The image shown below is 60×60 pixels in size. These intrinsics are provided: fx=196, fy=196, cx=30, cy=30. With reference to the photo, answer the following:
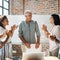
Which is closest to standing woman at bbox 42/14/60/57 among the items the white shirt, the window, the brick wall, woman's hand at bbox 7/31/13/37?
the white shirt

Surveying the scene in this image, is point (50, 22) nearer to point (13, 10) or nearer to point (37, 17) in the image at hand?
point (37, 17)

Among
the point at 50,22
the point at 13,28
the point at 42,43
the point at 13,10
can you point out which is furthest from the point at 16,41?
the point at 13,10

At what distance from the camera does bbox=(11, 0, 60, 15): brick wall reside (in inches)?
251

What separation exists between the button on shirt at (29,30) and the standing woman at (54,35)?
0.47ft

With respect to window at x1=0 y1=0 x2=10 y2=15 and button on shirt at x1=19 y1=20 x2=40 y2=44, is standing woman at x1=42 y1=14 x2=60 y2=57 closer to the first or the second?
button on shirt at x1=19 y1=20 x2=40 y2=44

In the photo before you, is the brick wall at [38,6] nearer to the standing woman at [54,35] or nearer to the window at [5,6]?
the window at [5,6]

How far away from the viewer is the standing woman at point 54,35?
318cm

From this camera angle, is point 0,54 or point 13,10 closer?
point 0,54

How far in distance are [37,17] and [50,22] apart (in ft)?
0.75

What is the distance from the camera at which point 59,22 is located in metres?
3.17

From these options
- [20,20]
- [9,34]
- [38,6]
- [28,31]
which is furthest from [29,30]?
[38,6]

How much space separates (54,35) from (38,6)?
133 inches

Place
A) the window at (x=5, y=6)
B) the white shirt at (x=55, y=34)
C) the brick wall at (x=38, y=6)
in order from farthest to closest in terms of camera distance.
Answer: the brick wall at (x=38, y=6) → the window at (x=5, y=6) → the white shirt at (x=55, y=34)

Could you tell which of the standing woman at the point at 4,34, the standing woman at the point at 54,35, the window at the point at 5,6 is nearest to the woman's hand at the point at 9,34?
the standing woman at the point at 4,34
